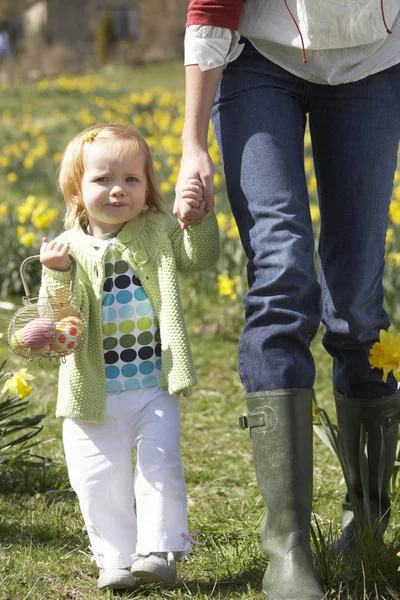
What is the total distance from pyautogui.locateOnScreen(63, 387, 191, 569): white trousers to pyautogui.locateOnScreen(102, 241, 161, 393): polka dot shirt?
4 centimetres

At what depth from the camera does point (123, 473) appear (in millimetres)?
2164

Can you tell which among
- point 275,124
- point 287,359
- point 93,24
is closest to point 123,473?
point 287,359

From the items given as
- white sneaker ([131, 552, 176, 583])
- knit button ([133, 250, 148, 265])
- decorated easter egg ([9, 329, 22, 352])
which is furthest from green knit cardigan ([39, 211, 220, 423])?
white sneaker ([131, 552, 176, 583])

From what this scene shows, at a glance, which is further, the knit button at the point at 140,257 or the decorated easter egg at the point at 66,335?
the knit button at the point at 140,257

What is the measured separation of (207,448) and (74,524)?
0.95 meters

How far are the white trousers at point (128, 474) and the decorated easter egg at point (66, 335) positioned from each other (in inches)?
6.7

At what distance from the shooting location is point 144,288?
7.39 ft

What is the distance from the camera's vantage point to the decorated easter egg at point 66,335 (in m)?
2.08

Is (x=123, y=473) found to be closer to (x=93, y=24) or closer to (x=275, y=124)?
(x=275, y=124)

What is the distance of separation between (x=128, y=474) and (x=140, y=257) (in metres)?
0.51

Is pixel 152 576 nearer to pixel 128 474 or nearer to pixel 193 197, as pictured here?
pixel 128 474

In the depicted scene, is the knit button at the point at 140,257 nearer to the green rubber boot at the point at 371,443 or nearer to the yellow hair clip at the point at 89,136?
the yellow hair clip at the point at 89,136

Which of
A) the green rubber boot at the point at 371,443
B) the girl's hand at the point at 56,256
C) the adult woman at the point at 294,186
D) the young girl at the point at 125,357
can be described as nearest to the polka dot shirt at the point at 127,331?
the young girl at the point at 125,357

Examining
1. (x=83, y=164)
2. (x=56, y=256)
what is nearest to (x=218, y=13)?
(x=83, y=164)
